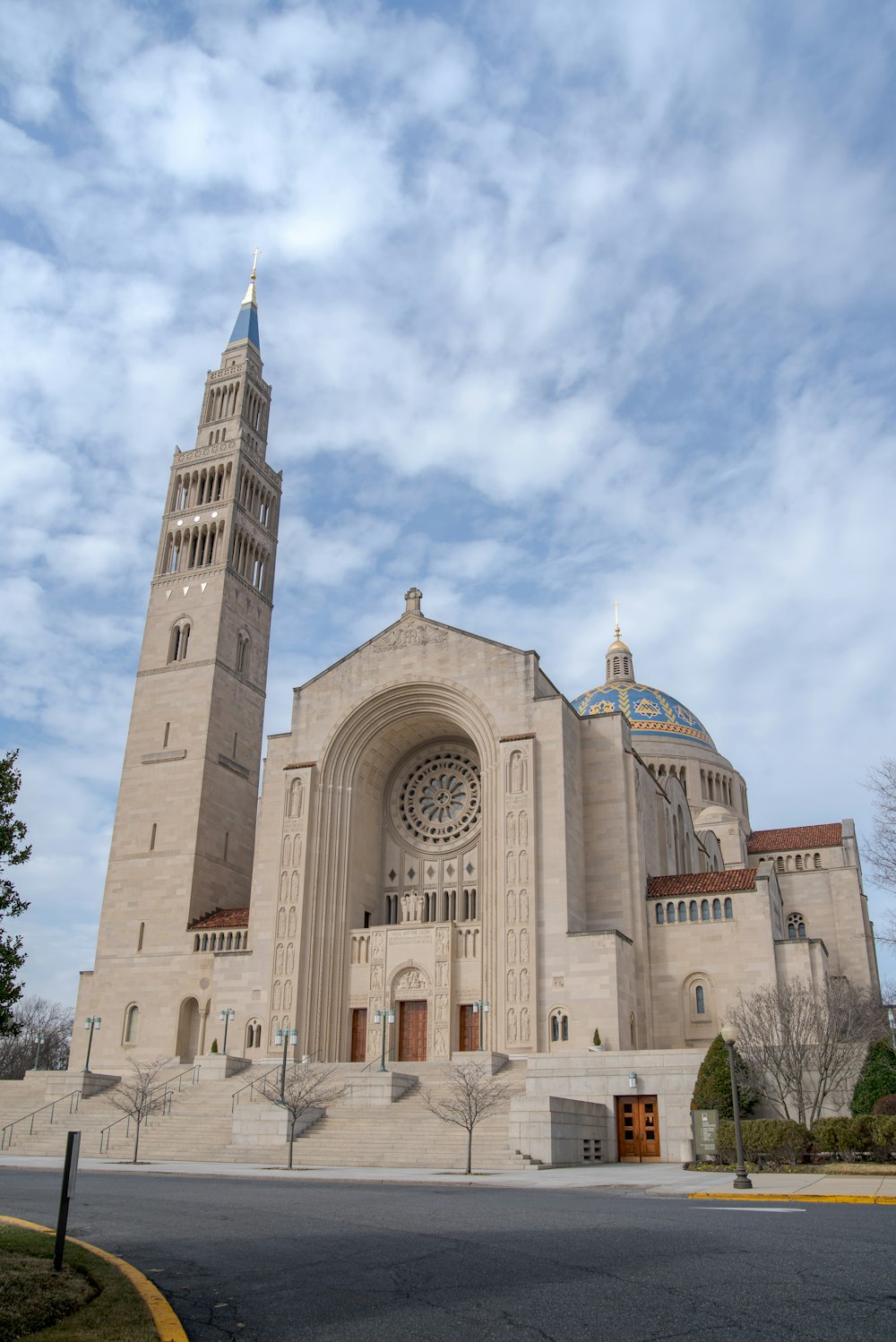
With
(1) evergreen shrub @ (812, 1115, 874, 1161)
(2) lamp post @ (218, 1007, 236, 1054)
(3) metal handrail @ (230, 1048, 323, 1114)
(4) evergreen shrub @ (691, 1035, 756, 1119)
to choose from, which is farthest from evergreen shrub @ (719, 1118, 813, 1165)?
(2) lamp post @ (218, 1007, 236, 1054)

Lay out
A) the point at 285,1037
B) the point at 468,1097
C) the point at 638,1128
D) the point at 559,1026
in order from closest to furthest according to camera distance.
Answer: the point at 468,1097 → the point at 638,1128 → the point at 285,1037 → the point at 559,1026

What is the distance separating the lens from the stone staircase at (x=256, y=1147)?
86.7ft

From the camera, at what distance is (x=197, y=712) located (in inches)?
1807

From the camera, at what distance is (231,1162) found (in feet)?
87.7

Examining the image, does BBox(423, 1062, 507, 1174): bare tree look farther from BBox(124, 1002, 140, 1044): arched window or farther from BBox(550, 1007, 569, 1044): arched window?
BBox(124, 1002, 140, 1044): arched window

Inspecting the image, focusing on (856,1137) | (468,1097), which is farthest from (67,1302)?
(468,1097)

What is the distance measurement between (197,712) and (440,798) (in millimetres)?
11412

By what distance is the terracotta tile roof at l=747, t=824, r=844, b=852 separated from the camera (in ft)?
177

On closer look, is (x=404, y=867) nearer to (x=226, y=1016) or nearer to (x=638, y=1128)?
(x=226, y=1016)

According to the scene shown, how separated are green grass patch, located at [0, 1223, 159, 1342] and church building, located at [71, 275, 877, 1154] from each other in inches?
1027

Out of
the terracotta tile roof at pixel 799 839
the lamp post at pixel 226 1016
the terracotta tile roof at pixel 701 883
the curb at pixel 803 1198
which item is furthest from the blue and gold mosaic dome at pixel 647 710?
the curb at pixel 803 1198

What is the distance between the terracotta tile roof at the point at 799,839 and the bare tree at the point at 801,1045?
2338 cm

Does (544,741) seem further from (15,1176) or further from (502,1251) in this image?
(502,1251)

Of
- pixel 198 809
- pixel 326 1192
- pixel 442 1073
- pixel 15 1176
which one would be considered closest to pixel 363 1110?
pixel 442 1073
